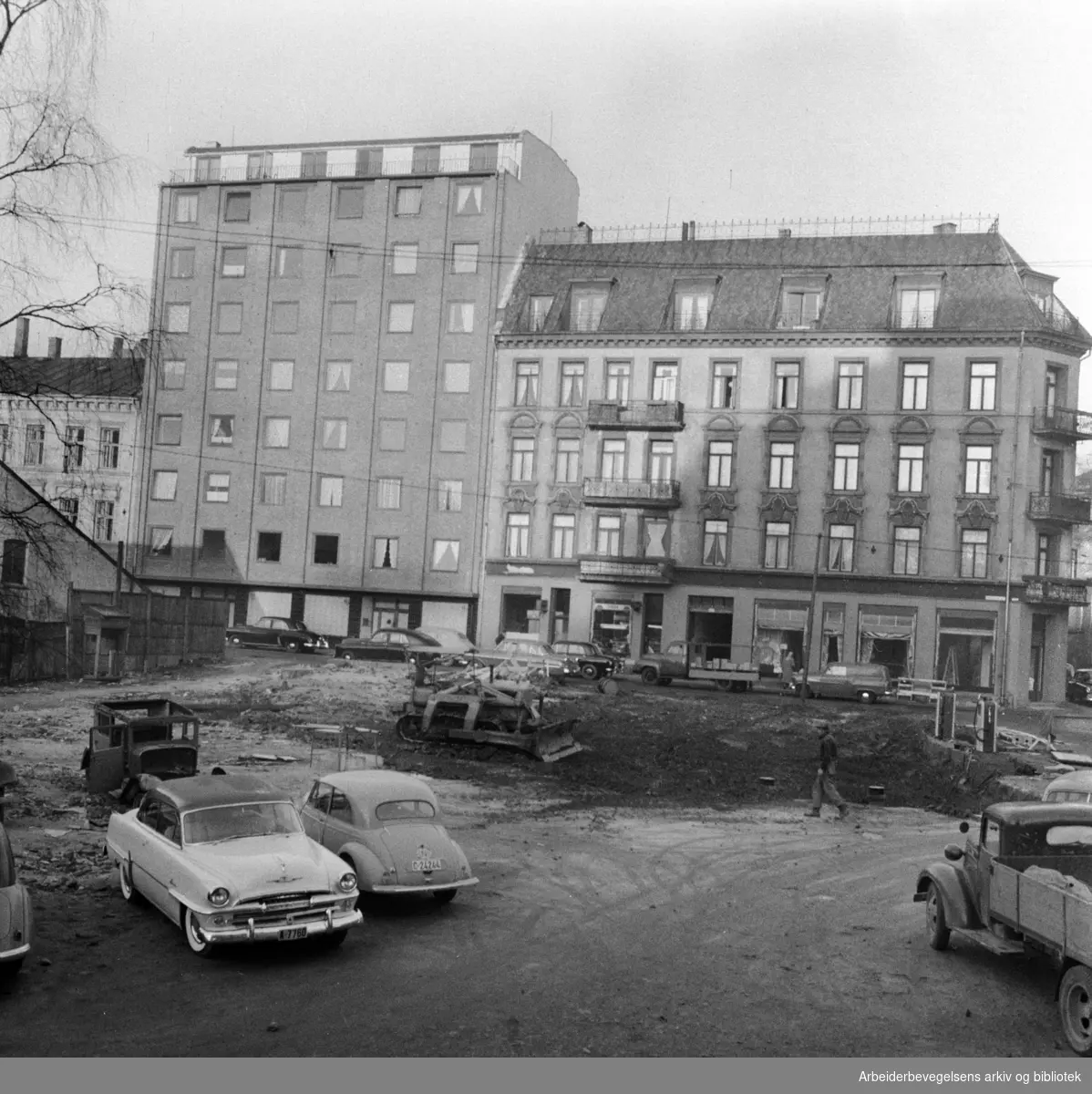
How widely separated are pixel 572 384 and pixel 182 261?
22.0 metres

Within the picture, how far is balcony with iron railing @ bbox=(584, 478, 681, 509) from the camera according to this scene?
51469 millimetres

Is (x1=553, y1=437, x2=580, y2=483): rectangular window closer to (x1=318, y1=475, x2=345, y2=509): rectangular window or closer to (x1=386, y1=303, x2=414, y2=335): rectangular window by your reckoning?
(x1=386, y1=303, x2=414, y2=335): rectangular window

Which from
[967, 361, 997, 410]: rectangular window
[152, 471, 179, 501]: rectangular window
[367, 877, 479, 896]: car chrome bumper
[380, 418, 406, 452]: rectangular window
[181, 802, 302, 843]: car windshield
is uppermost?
[967, 361, 997, 410]: rectangular window

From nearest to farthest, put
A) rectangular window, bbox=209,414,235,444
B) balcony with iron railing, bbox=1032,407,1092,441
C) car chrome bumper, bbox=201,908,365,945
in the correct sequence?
car chrome bumper, bbox=201,908,365,945, balcony with iron railing, bbox=1032,407,1092,441, rectangular window, bbox=209,414,235,444

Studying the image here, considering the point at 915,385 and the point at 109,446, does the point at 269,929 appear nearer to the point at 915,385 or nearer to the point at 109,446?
the point at 915,385

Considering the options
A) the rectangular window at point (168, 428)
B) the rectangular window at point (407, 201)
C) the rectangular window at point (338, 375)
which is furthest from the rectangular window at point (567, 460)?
the rectangular window at point (168, 428)

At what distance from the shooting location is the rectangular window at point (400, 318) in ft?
187

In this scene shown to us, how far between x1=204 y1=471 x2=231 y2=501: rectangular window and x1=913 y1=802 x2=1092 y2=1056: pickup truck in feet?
162

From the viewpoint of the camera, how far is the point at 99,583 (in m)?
42.8

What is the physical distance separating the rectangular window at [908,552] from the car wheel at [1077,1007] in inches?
1562

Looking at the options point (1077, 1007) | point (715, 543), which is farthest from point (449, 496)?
point (1077, 1007)

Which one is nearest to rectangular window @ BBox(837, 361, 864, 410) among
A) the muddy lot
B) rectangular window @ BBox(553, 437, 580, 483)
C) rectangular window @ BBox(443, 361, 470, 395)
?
rectangular window @ BBox(553, 437, 580, 483)

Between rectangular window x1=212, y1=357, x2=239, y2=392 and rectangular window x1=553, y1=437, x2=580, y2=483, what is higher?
rectangular window x1=212, y1=357, x2=239, y2=392

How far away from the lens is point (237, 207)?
59.7 meters
